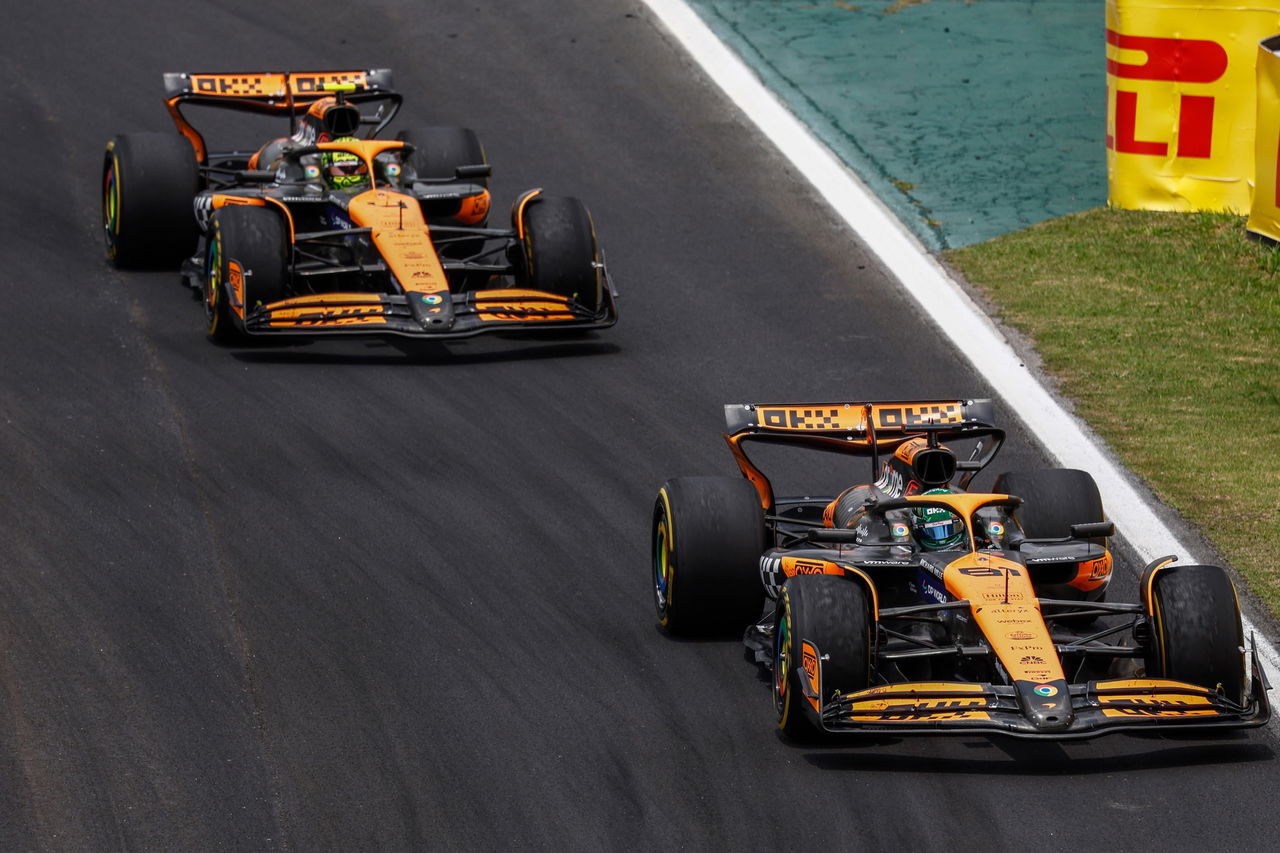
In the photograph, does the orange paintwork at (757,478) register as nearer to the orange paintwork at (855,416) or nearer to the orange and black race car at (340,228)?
the orange paintwork at (855,416)

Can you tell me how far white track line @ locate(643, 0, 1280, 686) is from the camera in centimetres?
1300

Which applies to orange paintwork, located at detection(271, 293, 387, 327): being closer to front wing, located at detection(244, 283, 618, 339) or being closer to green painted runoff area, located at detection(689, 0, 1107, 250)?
front wing, located at detection(244, 283, 618, 339)

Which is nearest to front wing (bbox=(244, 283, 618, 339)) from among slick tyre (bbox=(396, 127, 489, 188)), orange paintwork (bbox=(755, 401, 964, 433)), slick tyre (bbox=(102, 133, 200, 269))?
slick tyre (bbox=(102, 133, 200, 269))

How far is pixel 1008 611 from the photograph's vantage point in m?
9.80

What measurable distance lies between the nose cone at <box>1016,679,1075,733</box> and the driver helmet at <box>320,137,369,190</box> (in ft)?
27.8

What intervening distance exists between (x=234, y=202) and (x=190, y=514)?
380cm

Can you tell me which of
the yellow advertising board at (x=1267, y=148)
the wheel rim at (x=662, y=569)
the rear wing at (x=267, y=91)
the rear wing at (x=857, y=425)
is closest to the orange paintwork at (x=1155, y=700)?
the rear wing at (x=857, y=425)

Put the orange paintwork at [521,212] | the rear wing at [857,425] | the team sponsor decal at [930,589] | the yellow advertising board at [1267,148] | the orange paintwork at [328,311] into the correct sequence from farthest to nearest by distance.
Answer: the yellow advertising board at [1267,148]
the orange paintwork at [521,212]
the orange paintwork at [328,311]
the rear wing at [857,425]
the team sponsor decal at [930,589]

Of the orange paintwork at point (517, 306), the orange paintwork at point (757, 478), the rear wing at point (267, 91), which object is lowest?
the orange paintwork at point (757, 478)

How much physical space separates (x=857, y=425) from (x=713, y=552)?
124 centimetres

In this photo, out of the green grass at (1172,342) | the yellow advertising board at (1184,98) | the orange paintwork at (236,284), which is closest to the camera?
the green grass at (1172,342)

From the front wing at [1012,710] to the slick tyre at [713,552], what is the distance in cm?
133

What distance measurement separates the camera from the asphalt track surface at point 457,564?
9.38 metres

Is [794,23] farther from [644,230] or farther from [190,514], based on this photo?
[190,514]
